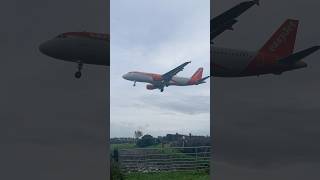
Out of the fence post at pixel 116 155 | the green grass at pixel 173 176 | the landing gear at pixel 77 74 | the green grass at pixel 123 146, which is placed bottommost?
the green grass at pixel 173 176

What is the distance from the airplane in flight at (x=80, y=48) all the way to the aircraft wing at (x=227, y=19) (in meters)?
1.04

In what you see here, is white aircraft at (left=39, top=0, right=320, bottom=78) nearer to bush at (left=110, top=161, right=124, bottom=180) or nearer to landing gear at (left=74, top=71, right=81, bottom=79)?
landing gear at (left=74, top=71, right=81, bottom=79)

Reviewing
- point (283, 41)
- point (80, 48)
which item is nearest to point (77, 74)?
point (80, 48)

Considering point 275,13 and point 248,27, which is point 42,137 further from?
point 275,13

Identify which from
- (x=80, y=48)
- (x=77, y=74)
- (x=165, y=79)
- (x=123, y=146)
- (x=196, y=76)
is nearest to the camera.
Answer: (x=77, y=74)

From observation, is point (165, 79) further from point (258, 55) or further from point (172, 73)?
point (258, 55)

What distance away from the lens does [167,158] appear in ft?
15.9

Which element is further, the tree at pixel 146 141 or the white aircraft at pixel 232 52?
the tree at pixel 146 141

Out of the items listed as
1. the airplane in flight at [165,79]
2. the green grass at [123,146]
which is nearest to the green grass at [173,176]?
the green grass at [123,146]

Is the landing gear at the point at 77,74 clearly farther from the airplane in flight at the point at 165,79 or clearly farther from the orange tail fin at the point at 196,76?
the orange tail fin at the point at 196,76

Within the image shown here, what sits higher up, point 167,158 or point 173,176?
point 167,158

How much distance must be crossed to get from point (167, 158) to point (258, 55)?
5.42ft

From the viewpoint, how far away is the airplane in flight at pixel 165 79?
13.7ft

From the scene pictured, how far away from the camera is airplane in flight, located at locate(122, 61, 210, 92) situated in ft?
13.7
